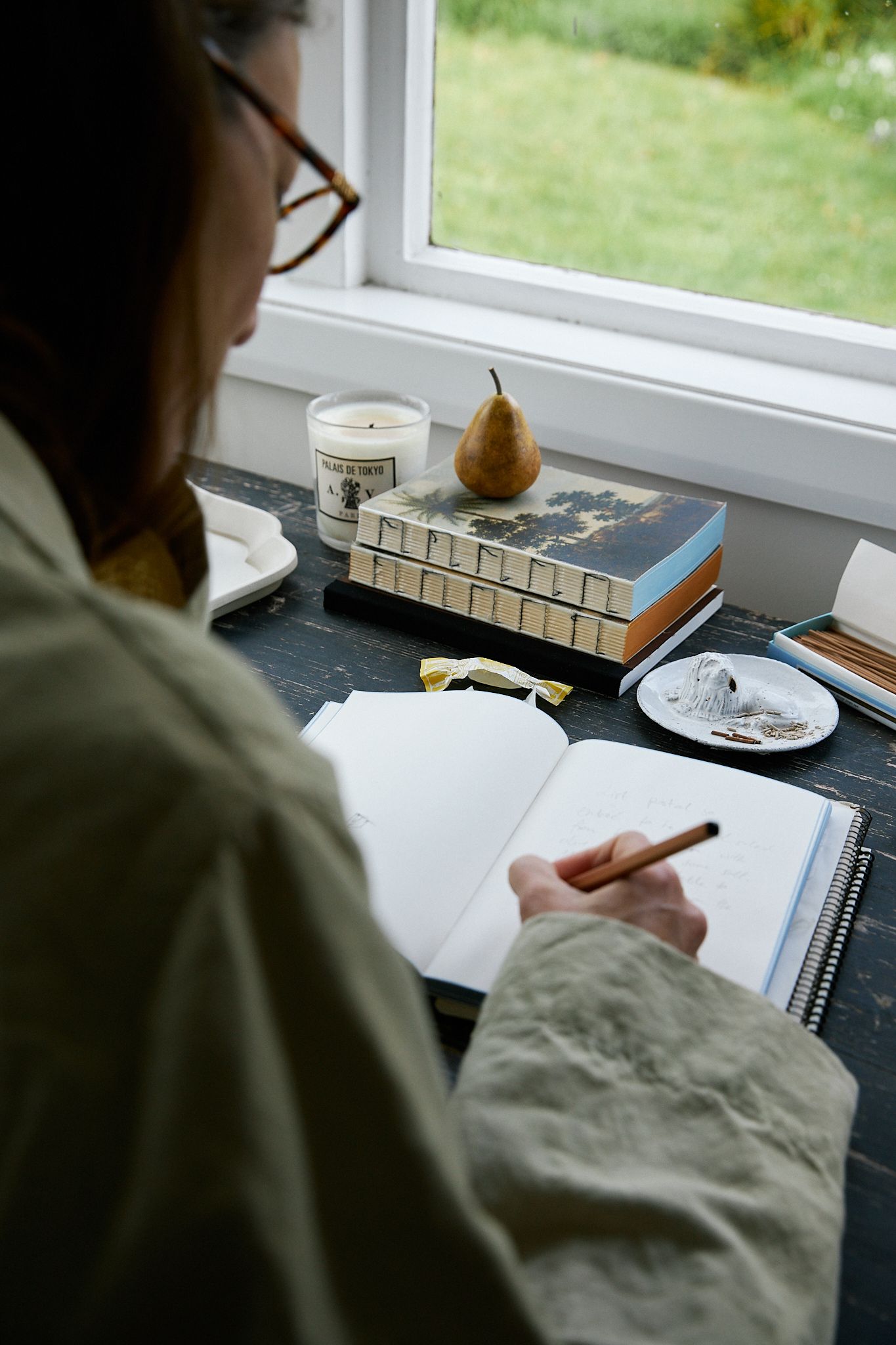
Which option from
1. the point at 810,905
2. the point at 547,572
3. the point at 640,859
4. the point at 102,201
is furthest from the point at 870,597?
the point at 102,201

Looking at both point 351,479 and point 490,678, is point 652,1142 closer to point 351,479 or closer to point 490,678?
point 490,678

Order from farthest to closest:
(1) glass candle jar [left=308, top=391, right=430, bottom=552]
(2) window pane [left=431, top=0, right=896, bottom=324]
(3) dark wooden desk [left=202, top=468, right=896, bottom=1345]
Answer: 1. (2) window pane [left=431, top=0, right=896, bottom=324]
2. (1) glass candle jar [left=308, top=391, right=430, bottom=552]
3. (3) dark wooden desk [left=202, top=468, right=896, bottom=1345]

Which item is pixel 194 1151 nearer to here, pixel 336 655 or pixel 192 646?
pixel 192 646

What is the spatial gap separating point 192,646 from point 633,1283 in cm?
30

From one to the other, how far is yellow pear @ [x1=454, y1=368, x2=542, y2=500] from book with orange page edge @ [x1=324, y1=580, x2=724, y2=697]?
0.13 metres

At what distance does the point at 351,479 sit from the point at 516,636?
262mm

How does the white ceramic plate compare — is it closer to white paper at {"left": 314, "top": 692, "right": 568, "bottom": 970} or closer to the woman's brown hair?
white paper at {"left": 314, "top": 692, "right": 568, "bottom": 970}

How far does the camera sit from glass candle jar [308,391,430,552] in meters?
1.16

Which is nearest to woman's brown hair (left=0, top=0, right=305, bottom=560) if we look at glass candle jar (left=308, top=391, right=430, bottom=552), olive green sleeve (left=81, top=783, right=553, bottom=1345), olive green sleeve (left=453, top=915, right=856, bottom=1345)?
olive green sleeve (left=81, top=783, right=553, bottom=1345)

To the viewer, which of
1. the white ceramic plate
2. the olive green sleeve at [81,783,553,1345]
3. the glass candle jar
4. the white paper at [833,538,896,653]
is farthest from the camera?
the glass candle jar

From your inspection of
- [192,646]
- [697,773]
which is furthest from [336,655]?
[192,646]

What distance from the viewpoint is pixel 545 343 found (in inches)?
53.9

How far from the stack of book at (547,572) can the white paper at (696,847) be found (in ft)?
0.48

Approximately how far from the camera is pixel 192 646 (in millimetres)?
344
